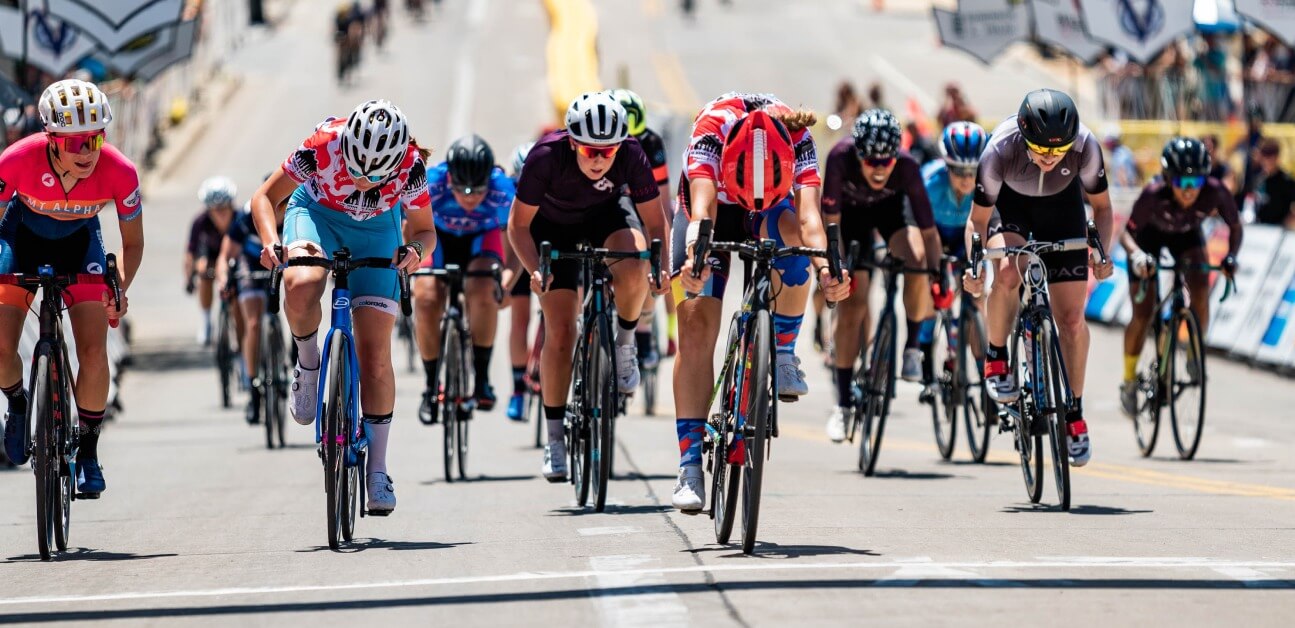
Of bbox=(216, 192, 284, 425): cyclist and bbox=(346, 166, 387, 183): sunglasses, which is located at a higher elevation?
bbox=(346, 166, 387, 183): sunglasses

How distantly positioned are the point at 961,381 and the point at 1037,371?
253 cm

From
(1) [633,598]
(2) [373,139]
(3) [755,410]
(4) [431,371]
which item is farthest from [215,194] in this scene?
(1) [633,598]

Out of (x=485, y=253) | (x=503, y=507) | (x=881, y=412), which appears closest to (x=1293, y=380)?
(x=881, y=412)

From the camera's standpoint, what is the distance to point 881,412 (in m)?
12.4

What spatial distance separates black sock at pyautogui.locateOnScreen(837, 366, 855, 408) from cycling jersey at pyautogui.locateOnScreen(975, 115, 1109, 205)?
2.36 metres

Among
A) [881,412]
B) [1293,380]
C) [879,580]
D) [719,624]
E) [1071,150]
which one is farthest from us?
[1293,380]

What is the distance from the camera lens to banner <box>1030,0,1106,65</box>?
2334 centimetres

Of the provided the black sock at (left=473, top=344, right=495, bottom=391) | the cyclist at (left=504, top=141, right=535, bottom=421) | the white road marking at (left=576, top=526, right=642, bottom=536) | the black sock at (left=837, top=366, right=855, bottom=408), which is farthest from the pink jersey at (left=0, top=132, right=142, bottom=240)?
the black sock at (left=837, top=366, right=855, bottom=408)

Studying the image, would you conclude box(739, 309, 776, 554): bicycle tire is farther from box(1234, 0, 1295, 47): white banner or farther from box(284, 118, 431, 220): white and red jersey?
box(1234, 0, 1295, 47): white banner

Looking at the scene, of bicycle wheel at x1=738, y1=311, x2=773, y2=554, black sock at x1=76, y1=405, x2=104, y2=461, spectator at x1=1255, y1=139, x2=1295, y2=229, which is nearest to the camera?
bicycle wheel at x1=738, y1=311, x2=773, y2=554

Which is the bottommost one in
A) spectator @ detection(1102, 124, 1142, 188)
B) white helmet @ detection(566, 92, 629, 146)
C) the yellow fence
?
spectator @ detection(1102, 124, 1142, 188)

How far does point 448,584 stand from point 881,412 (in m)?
5.09

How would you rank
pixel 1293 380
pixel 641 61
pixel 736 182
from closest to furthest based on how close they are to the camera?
pixel 736 182, pixel 1293 380, pixel 641 61

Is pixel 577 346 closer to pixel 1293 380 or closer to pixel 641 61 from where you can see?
pixel 1293 380
